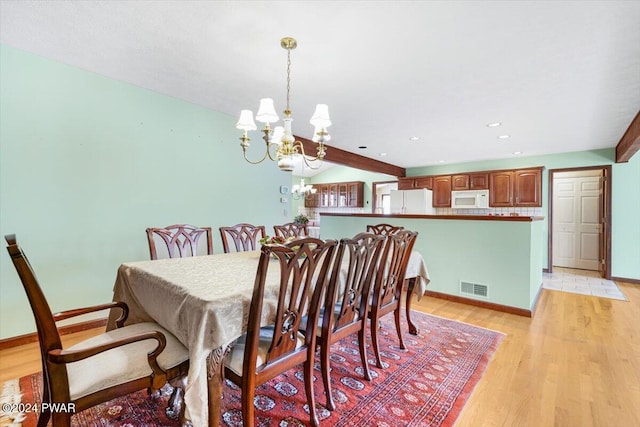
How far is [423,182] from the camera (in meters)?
6.81

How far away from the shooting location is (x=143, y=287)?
1571 millimetres

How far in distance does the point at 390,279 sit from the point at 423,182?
17.2ft

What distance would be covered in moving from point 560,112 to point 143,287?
4.43 meters

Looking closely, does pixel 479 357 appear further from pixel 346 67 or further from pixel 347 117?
pixel 347 117

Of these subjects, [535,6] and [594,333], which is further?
[594,333]

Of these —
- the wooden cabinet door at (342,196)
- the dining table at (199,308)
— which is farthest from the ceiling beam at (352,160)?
the dining table at (199,308)

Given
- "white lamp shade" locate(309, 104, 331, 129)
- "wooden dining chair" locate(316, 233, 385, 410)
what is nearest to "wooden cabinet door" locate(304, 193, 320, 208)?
"white lamp shade" locate(309, 104, 331, 129)

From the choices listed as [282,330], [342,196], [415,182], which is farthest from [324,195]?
[282,330]

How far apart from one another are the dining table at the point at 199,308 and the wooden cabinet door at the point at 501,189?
5611 mm

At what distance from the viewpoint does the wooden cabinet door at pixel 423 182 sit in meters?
6.69

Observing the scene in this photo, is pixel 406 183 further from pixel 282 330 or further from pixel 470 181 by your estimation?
pixel 282 330

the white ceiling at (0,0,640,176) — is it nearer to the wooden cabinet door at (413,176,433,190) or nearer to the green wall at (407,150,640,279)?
the green wall at (407,150,640,279)

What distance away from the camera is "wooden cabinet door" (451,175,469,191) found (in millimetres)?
6180

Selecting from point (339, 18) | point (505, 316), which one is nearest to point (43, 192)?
point (339, 18)
